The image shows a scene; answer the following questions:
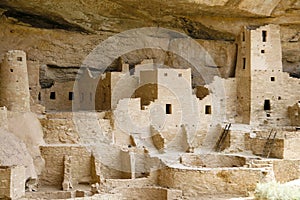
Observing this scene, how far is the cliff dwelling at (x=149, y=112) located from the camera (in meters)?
14.1

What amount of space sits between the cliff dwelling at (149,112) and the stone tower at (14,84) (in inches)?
1.2

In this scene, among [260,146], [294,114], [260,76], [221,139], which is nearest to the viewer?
[260,146]

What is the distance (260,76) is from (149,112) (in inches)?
197

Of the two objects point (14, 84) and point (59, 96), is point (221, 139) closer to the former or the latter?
point (59, 96)

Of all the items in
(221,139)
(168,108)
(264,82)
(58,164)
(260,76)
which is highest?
(260,76)

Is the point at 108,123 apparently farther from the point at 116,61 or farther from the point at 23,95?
the point at 116,61

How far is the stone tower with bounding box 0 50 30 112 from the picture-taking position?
15.9 meters

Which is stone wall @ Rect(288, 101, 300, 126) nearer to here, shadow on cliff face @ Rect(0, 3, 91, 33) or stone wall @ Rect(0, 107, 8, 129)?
shadow on cliff face @ Rect(0, 3, 91, 33)

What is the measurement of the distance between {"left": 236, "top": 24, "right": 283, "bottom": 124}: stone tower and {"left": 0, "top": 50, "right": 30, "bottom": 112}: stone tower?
8321 mm

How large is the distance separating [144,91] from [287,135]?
5.24 metres

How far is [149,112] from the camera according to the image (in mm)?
17594

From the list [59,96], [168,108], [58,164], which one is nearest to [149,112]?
[168,108]

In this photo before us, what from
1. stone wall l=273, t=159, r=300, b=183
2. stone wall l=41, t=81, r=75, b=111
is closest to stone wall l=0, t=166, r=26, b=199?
stone wall l=273, t=159, r=300, b=183

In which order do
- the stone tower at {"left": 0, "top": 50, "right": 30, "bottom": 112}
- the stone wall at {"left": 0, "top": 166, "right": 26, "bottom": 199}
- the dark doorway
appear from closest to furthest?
the stone wall at {"left": 0, "top": 166, "right": 26, "bottom": 199} < the stone tower at {"left": 0, "top": 50, "right": 30, "bottom": 112} < the dark doorway
